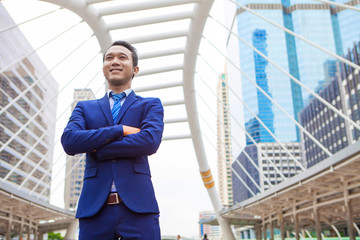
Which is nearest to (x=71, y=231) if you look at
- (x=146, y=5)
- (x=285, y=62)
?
(x=146, y=5)

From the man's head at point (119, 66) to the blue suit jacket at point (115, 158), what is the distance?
0.24 meters

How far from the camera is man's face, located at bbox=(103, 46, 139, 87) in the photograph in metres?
2.51

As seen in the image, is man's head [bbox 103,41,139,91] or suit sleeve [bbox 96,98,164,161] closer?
suit sleeve [bbox 96,98,164,161]

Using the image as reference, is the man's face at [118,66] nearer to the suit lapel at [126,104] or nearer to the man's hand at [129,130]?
the suit lapel at [126,104]

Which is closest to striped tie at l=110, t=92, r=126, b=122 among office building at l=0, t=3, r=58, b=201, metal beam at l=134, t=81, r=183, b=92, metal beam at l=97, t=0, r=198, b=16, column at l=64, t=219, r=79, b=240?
metal beam at l=97, t=0, r=198, b=16

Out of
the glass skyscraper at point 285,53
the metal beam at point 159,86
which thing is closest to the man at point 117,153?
the metal beam at point 159,86

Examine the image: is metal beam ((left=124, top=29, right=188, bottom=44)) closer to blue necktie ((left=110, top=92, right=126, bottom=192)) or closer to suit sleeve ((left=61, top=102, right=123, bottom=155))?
blue necktie ((left=110, top=92, right=126, bottom=192))

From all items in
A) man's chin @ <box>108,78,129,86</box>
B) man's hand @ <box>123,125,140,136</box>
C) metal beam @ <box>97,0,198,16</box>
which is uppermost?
metal beam @ <box>97,0,198,16</box>

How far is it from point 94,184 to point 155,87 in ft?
52.9

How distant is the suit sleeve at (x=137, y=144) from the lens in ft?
7.21

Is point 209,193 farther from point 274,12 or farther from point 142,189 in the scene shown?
point 274,12

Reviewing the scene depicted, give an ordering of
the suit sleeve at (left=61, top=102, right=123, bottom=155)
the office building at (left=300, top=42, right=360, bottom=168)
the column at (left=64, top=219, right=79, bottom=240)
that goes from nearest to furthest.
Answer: the suit sleeve at (left=61, top=102, right=123, bottom=155), the column at (left=64, top=219, right=79, bottom=240), the office building at (left=300, top=42, right=360, bottom=168)

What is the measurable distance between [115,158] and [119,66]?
0.63 m

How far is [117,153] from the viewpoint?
2.20 metres
